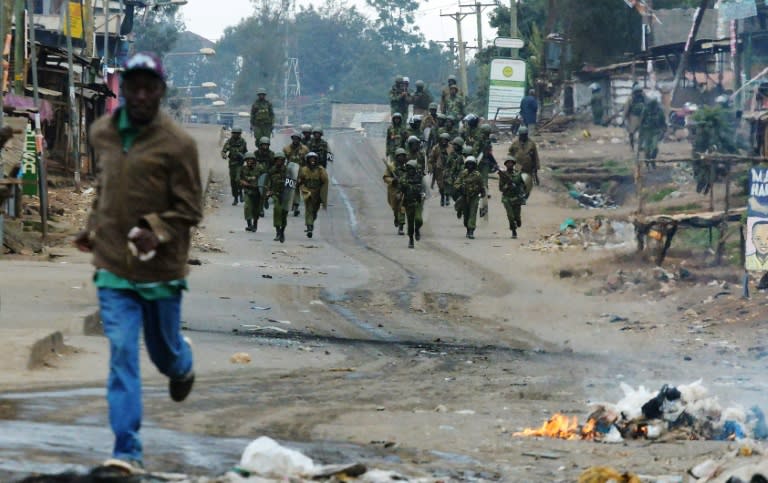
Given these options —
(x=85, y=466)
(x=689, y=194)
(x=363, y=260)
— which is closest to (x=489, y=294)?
(x=363, y=260)

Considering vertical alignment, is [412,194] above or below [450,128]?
below

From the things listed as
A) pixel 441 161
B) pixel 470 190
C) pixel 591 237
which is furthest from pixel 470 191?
pixel 441 161

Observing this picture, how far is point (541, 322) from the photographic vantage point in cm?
1641

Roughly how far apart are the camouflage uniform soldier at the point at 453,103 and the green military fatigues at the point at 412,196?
10819 mm

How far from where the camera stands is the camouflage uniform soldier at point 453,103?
3597 centimetres

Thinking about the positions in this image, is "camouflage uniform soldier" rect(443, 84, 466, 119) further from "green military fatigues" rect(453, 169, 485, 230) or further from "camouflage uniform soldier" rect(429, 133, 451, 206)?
"green military fatigues" rect(453, 169, 485, 230)

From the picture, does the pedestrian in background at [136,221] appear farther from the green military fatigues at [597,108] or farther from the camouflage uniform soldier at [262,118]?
the green military fatigues at [597,108]

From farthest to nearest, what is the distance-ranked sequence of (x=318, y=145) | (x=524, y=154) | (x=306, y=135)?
(x=524, y=154), (x=306, y=135), (x=318, y=145)

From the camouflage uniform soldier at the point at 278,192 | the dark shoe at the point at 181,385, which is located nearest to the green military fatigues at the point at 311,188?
the camouflage uniform soldier at the point at 278,192

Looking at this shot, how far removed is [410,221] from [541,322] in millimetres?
8790

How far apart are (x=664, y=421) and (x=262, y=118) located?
27.4 meters

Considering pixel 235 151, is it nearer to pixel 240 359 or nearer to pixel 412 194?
pixel 412 194

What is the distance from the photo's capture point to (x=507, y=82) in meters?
44.0

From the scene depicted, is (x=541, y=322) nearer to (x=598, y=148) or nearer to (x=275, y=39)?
(x=598, y=148)
